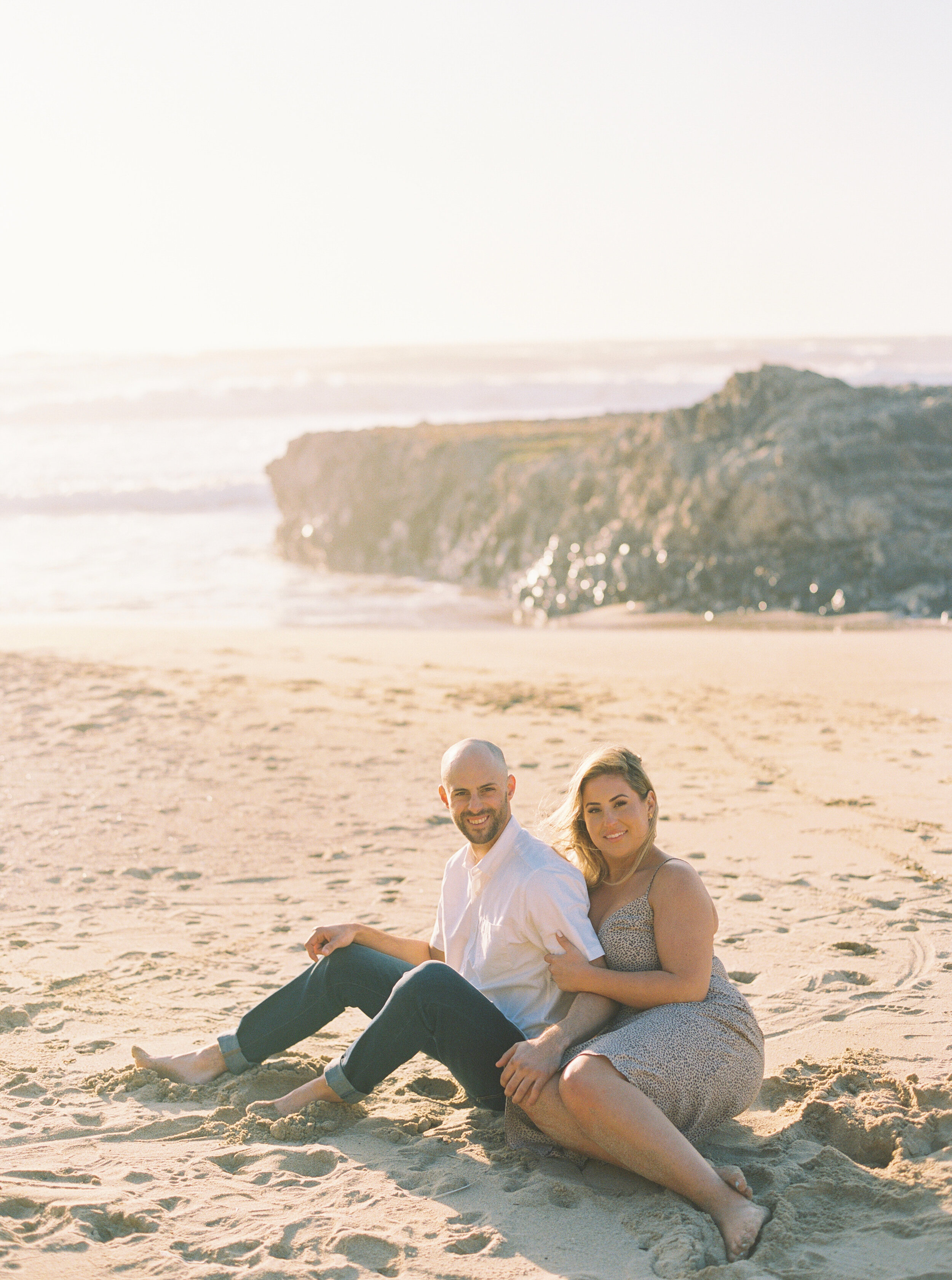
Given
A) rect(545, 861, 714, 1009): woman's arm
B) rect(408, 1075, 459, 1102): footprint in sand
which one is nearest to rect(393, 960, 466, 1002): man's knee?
rect(545, 861, 714, 1009): woman's arm

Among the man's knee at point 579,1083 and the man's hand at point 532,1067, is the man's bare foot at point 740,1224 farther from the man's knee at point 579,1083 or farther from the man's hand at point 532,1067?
the man's hand at point 532,1067

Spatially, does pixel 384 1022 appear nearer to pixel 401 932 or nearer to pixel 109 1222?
pixel 109 1222

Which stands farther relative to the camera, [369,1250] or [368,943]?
[368,943]

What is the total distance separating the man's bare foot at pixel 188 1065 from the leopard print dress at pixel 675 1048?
101cm

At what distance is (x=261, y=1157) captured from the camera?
11.1 feet

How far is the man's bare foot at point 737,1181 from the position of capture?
303 cm

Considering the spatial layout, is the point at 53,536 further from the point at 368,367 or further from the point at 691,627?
the point at 368,367

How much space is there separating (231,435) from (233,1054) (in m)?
38.9

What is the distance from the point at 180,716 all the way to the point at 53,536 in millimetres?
15987

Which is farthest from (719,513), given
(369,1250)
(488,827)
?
(369,1250)

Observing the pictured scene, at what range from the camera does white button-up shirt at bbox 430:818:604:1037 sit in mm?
3326

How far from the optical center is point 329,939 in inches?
148

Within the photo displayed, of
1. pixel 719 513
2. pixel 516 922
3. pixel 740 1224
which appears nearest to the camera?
pixel 740 1224

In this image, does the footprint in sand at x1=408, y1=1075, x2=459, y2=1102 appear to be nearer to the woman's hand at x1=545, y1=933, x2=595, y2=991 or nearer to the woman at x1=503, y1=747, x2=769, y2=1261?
the woman at x1=503, y1=747, x2=769, y2=1261
